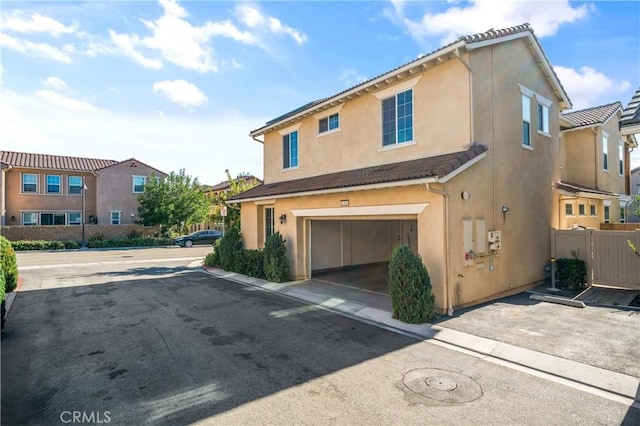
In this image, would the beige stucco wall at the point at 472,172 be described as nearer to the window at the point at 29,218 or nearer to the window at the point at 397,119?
the window at the point at 397,119

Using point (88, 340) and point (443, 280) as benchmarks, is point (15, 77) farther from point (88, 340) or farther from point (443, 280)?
point (443, 280)

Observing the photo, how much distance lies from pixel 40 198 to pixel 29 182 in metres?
1.66

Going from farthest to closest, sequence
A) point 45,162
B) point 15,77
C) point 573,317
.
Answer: point 45,162, point 573,317, point 15,77

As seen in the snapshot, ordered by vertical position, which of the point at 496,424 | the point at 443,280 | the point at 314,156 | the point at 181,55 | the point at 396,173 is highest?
the point at 181,55

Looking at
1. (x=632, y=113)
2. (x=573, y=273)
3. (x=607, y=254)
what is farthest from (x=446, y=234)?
(x=607, y=254)

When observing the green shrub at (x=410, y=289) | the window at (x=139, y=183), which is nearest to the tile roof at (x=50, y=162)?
the window at (x=139, y=183)

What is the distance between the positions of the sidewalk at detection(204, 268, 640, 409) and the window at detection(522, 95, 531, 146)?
555cm

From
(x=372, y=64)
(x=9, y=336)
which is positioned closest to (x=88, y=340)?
(x=9, y=336)

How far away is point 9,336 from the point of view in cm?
751

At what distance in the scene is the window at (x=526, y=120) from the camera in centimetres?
1168

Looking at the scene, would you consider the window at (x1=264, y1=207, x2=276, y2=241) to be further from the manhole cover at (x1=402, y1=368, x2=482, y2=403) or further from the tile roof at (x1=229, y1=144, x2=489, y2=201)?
the manhole cover at (x1=402, y1=368, x2=482, y2=403)

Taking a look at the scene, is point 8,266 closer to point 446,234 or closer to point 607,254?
point 446,234

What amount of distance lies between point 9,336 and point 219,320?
441 cm

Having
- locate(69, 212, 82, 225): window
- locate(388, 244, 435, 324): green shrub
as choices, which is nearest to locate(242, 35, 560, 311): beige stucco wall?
locate(388, 244, 435, 324): green shrub
